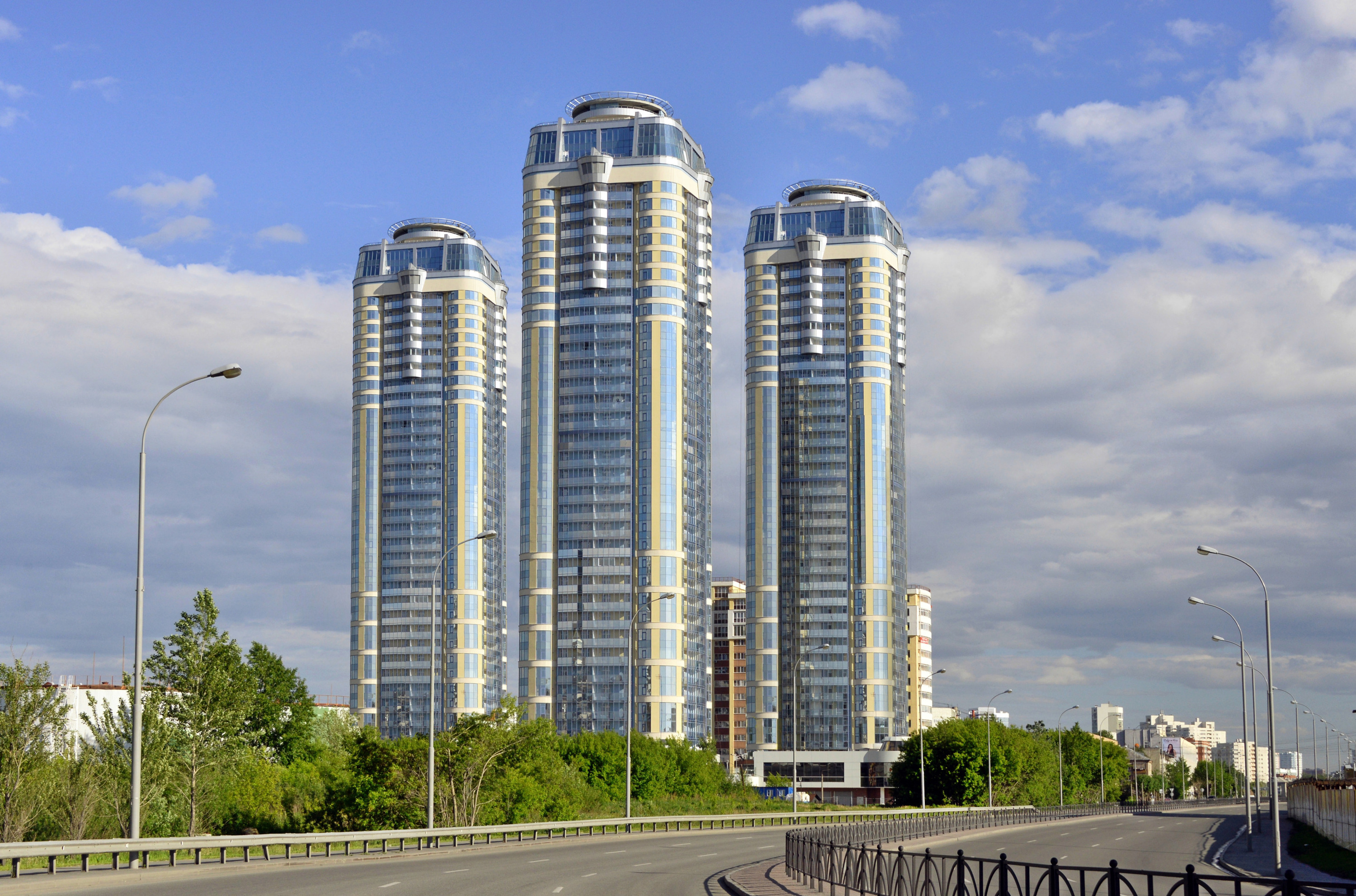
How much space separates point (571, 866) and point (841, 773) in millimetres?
139251

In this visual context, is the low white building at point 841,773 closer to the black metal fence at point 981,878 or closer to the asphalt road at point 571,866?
the asphalt road at point 571,866

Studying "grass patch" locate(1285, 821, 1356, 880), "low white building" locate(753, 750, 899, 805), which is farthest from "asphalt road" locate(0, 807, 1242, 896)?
"low white building" locate(753, 750, 899, 805)

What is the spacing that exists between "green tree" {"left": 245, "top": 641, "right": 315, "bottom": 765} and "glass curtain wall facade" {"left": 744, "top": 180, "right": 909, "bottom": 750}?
238 ft

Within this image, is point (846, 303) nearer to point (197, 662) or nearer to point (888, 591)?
point (888, 591)

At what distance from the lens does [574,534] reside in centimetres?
15025

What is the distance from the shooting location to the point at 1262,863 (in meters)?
47.6

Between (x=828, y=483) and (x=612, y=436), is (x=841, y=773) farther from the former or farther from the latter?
(x=612, y=436)

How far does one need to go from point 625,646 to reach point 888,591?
135 feet

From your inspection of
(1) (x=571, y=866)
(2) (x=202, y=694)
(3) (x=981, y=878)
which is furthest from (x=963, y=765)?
(3) (x=981, y=878)

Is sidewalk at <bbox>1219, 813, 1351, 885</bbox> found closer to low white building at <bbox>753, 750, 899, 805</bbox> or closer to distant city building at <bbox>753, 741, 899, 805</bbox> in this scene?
distant city building at <bbox>753, 741, 899, 805</bbox>

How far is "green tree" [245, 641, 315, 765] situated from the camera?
111625 mm

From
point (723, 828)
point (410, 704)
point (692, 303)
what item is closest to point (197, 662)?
point (723, 828)

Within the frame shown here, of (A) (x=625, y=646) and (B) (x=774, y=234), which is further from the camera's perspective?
(B) (x=774, y=234)

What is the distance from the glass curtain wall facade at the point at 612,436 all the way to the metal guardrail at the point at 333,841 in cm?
7067
